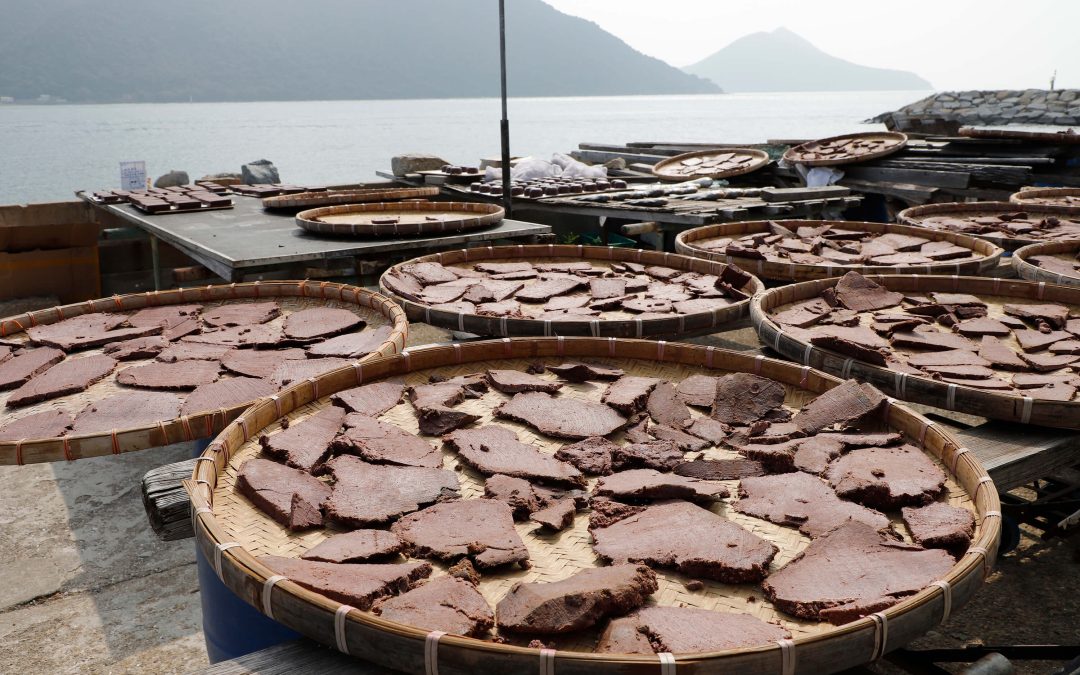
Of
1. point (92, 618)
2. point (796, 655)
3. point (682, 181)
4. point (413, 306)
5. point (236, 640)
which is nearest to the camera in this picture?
point (796, 655)

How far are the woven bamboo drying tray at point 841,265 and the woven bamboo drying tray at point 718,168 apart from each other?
4999 mm

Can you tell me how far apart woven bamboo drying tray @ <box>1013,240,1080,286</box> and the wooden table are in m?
3.28

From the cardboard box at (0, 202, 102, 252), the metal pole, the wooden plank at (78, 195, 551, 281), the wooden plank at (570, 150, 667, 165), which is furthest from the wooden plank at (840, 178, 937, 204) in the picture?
the cardboard box at (0, 202, 102, 252)

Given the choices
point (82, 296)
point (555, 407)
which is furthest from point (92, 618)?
point (82, 296)

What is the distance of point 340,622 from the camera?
4.41 ft

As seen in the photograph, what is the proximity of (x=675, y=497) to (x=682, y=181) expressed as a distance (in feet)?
30.0

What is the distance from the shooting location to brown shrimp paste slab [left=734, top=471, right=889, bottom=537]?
1799 mm

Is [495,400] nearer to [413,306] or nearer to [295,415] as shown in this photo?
[295,415]

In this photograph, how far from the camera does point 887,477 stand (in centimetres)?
196

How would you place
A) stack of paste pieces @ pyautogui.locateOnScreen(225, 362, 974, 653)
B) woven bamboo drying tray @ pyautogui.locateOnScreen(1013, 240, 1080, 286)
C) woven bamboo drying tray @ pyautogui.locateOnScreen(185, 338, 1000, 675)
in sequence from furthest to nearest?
woven bamboo drying tray @ pyautogui.locateOnScreen(1013, 240, 1080, 286) → stack of paste pieces @ pyautogui.locateOnScreen(225, 362, 974, 653) → woven bamboo drying tray @ pyautogui.locateOnScreen(185, 338, 1000, 675)

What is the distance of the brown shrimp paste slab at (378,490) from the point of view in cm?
184

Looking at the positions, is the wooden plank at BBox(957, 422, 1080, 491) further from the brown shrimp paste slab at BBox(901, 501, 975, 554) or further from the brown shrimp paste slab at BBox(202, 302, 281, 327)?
the brown shrimp paste slab at BBox(202, 302, 281, 327)

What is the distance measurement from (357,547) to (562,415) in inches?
36.3

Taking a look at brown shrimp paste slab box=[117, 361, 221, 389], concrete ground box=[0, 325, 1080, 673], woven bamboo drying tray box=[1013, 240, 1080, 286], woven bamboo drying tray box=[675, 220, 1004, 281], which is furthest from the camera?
woven bamboo drying tray box=[675, 220, 1004, 281]
